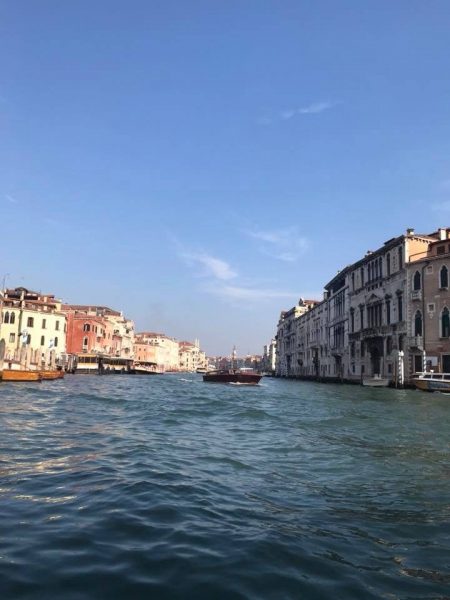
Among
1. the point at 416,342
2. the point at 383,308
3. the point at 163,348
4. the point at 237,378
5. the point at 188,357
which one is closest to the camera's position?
the point at 416,342

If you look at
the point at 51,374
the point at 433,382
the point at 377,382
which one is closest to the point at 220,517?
the point at 433,382

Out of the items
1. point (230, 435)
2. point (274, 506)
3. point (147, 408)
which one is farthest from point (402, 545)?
point (147, 408)

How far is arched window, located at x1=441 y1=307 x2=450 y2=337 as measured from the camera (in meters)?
37.3

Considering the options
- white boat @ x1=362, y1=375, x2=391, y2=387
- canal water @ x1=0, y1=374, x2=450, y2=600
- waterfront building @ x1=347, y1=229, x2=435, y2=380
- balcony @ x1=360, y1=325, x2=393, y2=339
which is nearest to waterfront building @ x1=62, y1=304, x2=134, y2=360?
waterfront building @ x1=347, y1=229, x2=435, y2=380

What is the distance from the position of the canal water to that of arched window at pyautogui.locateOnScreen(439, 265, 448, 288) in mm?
29199

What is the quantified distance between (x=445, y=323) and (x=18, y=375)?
1123 inches

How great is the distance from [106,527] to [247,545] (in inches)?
52.9

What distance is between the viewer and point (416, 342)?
3934 cm

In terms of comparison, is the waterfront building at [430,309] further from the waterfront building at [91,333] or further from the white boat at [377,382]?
the waterfront building at [91,333]

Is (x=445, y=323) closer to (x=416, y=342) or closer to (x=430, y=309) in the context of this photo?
(x=430, y=309)

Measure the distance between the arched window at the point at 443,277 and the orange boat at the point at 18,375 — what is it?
92.2 feet

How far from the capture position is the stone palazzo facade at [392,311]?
38.3 m

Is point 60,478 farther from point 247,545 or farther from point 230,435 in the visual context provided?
point 230,435

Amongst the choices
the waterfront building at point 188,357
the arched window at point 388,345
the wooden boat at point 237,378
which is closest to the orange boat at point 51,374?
the wooden boat at point 237,378
